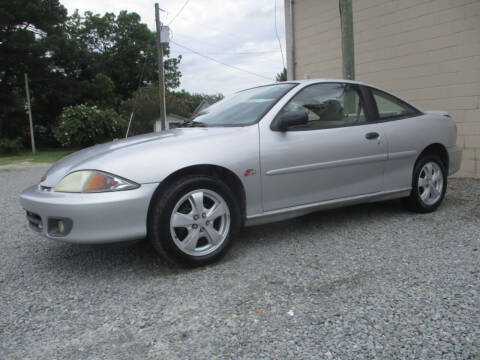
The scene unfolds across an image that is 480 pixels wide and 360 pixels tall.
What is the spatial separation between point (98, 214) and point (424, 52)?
6.17m

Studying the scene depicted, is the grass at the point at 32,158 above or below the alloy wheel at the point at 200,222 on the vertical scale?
above

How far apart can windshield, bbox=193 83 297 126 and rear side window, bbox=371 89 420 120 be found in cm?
99

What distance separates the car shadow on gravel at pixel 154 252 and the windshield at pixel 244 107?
1087mm

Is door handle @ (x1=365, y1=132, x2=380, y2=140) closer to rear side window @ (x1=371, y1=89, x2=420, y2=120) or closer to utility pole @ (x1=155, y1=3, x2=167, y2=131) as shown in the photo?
rear side window @ (x1=371, y1=89, x2=420, y2=120)

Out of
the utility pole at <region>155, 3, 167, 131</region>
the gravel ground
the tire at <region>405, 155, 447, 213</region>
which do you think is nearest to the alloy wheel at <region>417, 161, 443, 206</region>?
the tire at <region>405, 155, 447, 213</region>

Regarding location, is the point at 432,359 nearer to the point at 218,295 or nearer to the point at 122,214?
the point at 218,295

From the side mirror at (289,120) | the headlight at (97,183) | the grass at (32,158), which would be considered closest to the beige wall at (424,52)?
the side mirror at (289,120)

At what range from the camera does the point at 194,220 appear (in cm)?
288

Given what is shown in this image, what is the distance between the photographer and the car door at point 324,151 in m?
3.27

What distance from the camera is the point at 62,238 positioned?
106 inches

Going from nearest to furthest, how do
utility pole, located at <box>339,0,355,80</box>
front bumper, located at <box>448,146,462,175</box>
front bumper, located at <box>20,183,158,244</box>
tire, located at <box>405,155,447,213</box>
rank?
front bumper, located at <box>20,183,158,244</box>
tire, located at <box>405,155,447,213</box>
front bumper, located at <box>448,146,462,175</box>
utility pole, located at <box>339,0,355,80</box>

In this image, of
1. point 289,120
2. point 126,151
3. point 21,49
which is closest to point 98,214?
point 126,151

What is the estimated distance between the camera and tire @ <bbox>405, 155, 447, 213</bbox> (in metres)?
4.19

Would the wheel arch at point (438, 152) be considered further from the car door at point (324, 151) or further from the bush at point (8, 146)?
the bush at point (8, 146)
